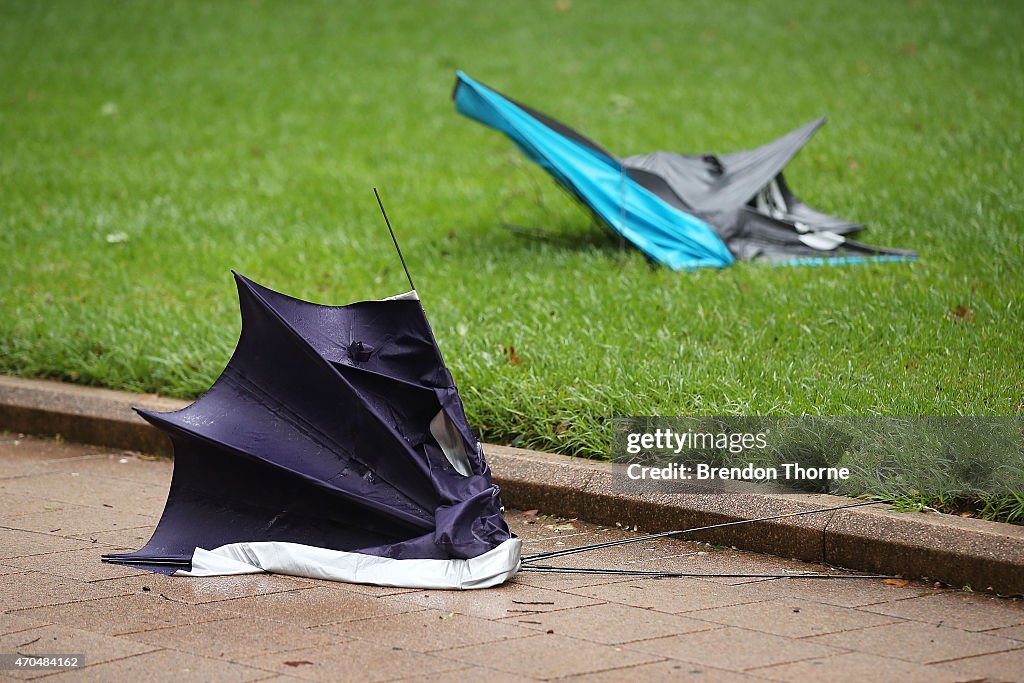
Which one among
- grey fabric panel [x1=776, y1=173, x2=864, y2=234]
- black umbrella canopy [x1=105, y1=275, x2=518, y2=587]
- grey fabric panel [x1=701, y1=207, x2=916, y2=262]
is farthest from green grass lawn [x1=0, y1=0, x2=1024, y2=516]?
black umbrella canopy [x1=105, y1=275, x2=518, y2=587]

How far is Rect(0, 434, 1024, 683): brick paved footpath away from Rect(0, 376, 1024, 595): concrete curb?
0.21 ft

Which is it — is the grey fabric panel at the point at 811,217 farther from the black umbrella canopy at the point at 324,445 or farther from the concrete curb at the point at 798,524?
the black umbrella canopy at the point at 324,445

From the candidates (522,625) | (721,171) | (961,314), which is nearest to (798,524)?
(522,625)

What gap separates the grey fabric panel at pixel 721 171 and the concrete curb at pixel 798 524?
3.39 m

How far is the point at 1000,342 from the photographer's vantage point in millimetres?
5352

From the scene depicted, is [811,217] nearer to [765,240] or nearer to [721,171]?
[765,240]

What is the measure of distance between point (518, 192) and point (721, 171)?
1760mm

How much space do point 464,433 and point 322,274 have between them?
11.9 ft

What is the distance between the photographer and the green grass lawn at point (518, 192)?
17.5 ft

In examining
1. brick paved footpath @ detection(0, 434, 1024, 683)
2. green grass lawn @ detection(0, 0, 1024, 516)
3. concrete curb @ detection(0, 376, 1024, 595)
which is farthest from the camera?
green grass lawn @ detection(0, 0, 1024, 516)

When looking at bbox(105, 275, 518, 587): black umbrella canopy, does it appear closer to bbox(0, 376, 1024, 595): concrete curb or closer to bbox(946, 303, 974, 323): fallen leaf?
bbox(0, 376, 1024, 595): concrete curb

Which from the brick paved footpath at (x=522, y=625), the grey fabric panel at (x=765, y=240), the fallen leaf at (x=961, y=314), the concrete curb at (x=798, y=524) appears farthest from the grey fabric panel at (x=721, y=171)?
the brick paved footpath at (x=522, y=625)

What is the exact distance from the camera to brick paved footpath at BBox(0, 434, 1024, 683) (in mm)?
3186

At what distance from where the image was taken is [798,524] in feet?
13.3
